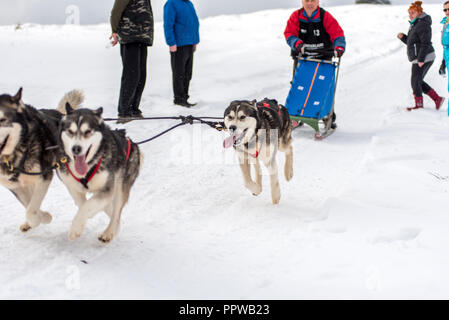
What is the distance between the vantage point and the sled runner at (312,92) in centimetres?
536

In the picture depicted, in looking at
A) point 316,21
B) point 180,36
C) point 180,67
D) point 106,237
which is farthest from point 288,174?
point 180,36

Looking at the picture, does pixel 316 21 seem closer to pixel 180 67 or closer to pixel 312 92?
pixel 312 92

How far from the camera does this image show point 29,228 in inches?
111

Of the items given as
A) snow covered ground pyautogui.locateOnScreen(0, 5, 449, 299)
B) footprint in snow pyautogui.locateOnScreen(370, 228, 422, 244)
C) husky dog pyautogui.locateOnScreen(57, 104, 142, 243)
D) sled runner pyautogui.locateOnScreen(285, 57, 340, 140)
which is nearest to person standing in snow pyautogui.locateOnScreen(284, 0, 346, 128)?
sled runner pyautogui.locateOnScreen(285, 57, 340, 140)

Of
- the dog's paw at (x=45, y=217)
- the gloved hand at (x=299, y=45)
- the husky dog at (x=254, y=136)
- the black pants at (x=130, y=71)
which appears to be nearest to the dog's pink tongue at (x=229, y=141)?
the husky dog at (x=254, y=136)

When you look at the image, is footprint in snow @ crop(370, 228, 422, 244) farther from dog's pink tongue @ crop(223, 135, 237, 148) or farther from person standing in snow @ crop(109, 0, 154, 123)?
person standing in snow @ crop(109, 0, 154, 123)

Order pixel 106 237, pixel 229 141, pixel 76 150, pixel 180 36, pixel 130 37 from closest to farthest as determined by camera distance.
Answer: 1. pixel 76 150
2. pixel 106 237
3. pixel 229 141
4. pixel 130 37
5. pixel 180 36

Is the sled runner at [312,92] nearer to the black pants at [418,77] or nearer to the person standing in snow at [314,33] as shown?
the person standing in snow at [314,33]

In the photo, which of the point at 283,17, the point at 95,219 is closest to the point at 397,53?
the point at 283,17

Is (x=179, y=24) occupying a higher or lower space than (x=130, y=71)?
higher

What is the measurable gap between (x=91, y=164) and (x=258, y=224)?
1334mm

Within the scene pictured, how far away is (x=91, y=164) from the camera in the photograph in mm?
2420

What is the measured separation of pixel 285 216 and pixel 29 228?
1.87m

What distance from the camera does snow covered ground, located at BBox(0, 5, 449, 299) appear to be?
7.32ft
